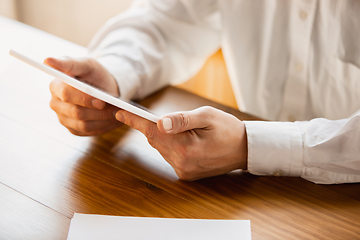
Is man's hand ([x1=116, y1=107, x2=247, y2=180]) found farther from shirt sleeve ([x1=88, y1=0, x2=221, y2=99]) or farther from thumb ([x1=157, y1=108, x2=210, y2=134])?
shirt sleeve ([x1=88, y1=0, x2=221, y2=99])

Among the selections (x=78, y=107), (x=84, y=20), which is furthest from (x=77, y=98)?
(x=84, y=20)

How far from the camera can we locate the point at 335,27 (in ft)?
2.69

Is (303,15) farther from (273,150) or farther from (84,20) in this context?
(84,20)

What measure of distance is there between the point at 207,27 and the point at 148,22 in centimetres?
19

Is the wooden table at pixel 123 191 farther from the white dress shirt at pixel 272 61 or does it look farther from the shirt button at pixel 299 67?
the shirt button at pixel 299 67

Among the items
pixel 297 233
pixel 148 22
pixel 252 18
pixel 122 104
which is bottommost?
pixel 297 233

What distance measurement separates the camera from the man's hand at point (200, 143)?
1.95 feet

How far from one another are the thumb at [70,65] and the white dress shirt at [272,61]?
0.09 m

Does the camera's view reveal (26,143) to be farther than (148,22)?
No

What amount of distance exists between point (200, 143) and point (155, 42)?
47cm

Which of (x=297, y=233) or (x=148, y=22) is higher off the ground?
(x=148, y=22)

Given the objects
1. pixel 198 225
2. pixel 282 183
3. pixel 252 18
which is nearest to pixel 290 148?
pixel 282 183

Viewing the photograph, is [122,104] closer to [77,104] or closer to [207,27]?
[77,104]

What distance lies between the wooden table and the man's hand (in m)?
0.03
